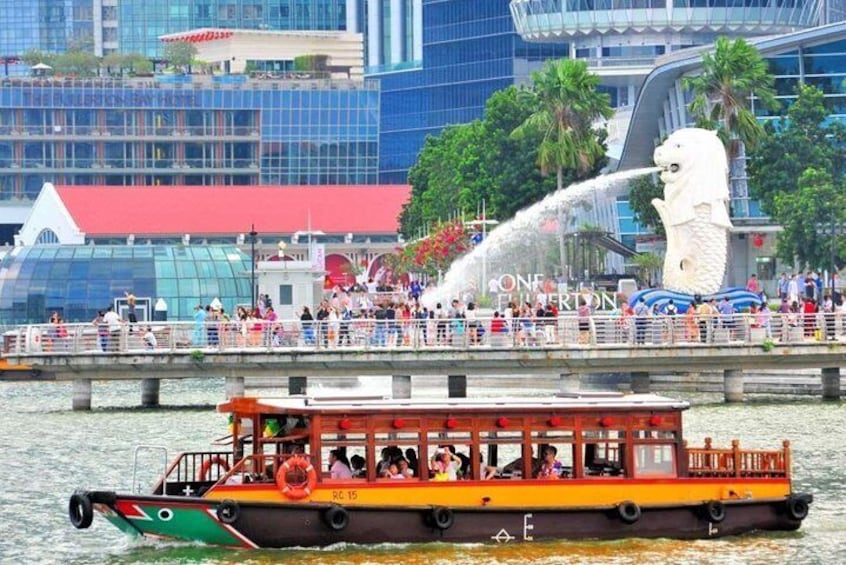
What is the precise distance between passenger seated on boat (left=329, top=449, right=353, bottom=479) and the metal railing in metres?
26.9

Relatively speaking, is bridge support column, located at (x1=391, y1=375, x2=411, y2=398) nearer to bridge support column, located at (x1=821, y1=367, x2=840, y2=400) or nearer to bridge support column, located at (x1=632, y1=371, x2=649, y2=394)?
bridge support column, located at (x1=632, y1=371, x2=649, y2=394)

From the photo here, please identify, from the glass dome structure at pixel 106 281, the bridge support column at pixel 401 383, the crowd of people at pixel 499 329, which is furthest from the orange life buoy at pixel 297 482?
the glass dome structure at pixel 106 281

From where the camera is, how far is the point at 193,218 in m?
154

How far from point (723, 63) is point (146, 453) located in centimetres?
5745

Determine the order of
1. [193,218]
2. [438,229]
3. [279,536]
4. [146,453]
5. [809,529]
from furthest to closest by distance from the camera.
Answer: [193,218] < [438,229] < [146,453] < [809,529] < [279,536]

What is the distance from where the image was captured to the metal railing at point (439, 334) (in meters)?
72.2

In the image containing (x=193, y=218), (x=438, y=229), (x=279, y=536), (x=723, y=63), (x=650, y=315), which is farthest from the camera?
(x=193, y=218)

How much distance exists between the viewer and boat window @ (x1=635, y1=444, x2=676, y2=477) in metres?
45.6

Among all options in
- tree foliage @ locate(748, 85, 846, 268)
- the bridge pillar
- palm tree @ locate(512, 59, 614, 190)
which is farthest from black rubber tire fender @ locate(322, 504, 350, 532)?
palm tree @ locate(512, 59, 614, 190)

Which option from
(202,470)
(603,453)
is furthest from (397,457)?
(202,470)

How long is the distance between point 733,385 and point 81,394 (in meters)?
17.4

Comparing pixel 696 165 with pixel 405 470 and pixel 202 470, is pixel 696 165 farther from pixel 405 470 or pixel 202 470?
pixel 405 470

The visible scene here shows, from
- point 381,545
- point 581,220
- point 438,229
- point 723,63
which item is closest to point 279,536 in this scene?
point 381,545

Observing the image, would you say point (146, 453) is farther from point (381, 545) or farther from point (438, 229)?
point (438, 229)
